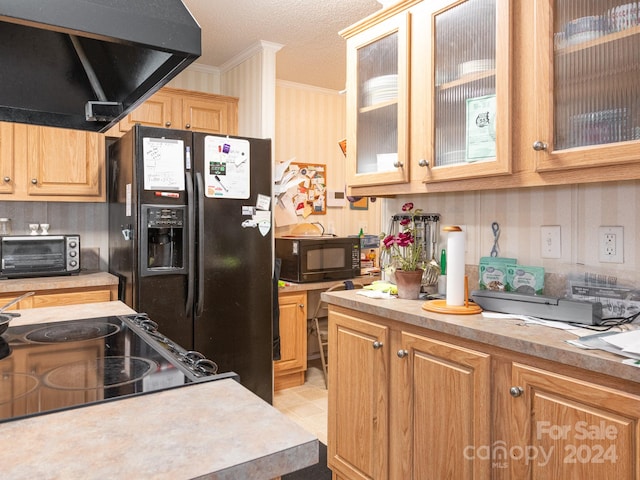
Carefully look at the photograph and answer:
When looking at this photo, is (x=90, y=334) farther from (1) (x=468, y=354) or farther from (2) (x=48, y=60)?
(1) (x=468, y=354)

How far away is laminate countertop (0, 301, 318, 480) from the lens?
0.64m

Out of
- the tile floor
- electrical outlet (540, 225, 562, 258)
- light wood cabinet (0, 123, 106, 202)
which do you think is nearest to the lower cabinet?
electrical outlet (540, 225, 562, 258)

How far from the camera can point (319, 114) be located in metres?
4.52

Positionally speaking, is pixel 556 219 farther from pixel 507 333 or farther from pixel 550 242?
pixel 507 333

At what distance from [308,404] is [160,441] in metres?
2.73

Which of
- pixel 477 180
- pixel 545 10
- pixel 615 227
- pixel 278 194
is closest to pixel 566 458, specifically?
pixel 615 227

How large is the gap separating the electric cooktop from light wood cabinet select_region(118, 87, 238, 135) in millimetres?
2343

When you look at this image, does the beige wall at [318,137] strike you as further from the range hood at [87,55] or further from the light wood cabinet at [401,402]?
the range hood at [87,55]

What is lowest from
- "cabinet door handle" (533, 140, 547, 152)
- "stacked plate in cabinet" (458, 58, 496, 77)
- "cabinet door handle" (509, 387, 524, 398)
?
"cabinet door handle" (509, 387, 524, 398)

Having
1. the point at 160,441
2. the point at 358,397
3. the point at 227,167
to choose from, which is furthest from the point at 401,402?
the point at 227,167

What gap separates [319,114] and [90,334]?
3.55m

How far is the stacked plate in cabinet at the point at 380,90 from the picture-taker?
209 cm

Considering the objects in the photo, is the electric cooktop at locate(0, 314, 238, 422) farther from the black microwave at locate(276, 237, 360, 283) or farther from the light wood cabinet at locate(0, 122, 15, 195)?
the black microwave at locate(276, 237, 360, 283)

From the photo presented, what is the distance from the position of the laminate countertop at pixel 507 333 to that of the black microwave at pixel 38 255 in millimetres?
1928
